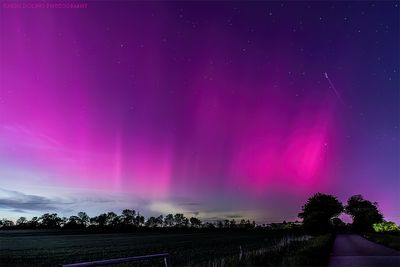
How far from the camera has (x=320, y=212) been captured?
13462cm

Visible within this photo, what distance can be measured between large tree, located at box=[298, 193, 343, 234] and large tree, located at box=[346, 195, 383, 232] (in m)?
11.5

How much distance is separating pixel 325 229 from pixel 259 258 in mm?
114410

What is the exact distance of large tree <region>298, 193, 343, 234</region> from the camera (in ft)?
420

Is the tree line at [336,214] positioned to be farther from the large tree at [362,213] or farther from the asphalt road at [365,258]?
the asphalt road at [365,258]

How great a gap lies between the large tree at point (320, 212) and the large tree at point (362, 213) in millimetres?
11488

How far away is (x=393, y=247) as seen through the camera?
3953cm

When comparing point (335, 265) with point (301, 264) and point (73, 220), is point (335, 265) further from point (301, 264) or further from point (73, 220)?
point (73, 220)

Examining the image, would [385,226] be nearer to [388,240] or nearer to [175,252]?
[388,240]

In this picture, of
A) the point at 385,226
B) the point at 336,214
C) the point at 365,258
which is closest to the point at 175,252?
the point at 365,258

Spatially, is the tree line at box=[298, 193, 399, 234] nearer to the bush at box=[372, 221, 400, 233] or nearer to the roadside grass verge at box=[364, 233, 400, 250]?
the bush at box=[372, 221, 400, 233]

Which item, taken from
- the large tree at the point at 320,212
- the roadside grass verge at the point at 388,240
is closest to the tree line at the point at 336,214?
the large tree at the point at 320,212

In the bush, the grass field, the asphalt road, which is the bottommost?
the asphalt road

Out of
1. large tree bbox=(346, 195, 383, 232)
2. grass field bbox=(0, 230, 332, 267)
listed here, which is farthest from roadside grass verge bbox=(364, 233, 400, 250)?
large tree bbox=(346, 195, 383, 232)

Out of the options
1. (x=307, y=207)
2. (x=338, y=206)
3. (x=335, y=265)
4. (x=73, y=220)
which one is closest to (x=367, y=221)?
(x=338, y=206)
